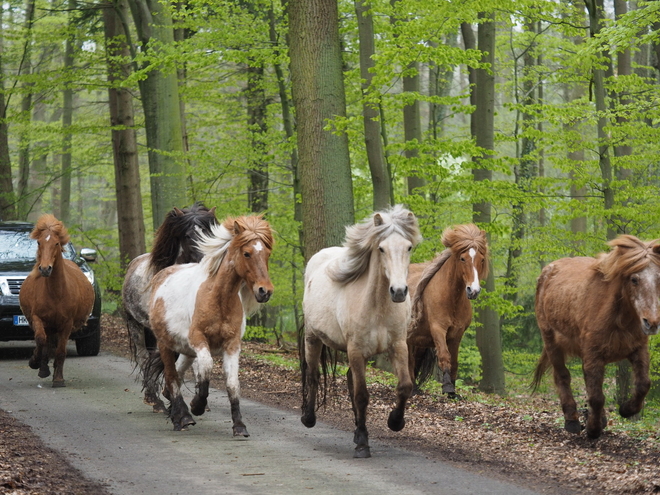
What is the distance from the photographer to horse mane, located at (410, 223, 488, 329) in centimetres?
1055

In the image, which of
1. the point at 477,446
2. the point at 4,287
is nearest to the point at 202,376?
the point at 477,446

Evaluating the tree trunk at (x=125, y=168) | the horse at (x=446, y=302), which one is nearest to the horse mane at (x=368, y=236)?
the horse at (x=446, y=302)

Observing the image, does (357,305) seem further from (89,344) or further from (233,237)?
(89,344)

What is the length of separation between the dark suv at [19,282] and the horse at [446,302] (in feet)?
18.3

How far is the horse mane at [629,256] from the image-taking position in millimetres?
7398

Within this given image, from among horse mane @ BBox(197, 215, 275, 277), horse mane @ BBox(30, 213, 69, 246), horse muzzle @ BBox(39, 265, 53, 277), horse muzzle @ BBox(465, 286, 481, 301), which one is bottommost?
horse muzzle @ BBox(465, 286, 481, 301)

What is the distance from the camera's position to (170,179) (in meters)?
16.4

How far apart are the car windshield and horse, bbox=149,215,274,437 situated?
22.7 ft

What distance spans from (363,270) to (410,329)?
3736mm

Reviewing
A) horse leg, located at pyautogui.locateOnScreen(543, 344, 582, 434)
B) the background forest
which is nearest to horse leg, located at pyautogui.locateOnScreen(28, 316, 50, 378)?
the background forest

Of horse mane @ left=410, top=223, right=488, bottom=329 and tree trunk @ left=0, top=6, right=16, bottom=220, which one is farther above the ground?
tree trunk @ left=0, top=6, right=16, bottom=220

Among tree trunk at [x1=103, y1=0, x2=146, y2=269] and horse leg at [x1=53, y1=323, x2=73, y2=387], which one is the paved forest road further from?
tree trunk at [x1=103, y1=0, x2=146, y2=269]

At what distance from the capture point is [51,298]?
1172cm

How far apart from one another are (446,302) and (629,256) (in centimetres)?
384
